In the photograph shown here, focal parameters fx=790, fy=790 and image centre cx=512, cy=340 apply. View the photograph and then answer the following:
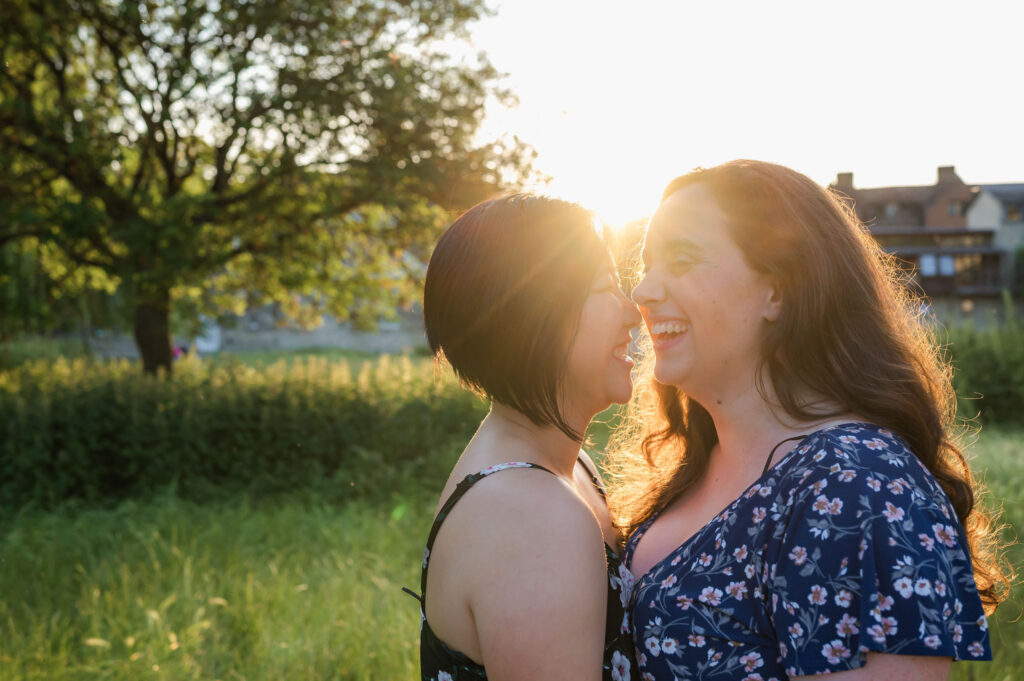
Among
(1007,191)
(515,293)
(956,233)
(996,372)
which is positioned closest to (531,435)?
(515,293)

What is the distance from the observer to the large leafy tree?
31.6 feet

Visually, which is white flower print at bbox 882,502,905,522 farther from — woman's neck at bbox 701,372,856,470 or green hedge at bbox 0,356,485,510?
green hedge at bbox 0,356,485,510

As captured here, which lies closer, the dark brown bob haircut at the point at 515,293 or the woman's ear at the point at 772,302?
the dark brown bob haircut at the point at 515,293

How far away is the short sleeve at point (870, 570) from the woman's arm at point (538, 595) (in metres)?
0.41

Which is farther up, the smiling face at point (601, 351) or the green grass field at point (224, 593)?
the smiling face at point (601, 351)

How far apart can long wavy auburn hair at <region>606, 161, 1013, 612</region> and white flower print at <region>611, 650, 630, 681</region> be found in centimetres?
74

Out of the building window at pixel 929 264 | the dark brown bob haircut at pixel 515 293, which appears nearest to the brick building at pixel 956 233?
the building window at pixel 929 264

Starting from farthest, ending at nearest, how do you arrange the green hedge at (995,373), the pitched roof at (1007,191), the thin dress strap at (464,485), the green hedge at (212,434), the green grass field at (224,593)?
the pitched roof at (1007,191), the green hedge at (995,373), the green hedge at (212,434), the green grass field at (224,593), the thin dress strap at (464,485)

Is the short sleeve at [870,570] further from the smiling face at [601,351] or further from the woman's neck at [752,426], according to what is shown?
the smiling face at [601,351]

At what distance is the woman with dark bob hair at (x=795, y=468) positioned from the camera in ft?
5.09

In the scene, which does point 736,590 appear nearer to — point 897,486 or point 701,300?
point 897,486

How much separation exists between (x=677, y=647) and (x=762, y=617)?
0.23 meters

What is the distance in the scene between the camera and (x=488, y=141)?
10.5m

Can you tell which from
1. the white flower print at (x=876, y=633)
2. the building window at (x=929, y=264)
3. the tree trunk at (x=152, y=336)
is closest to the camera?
the white flower print at (x=876, y=633)
